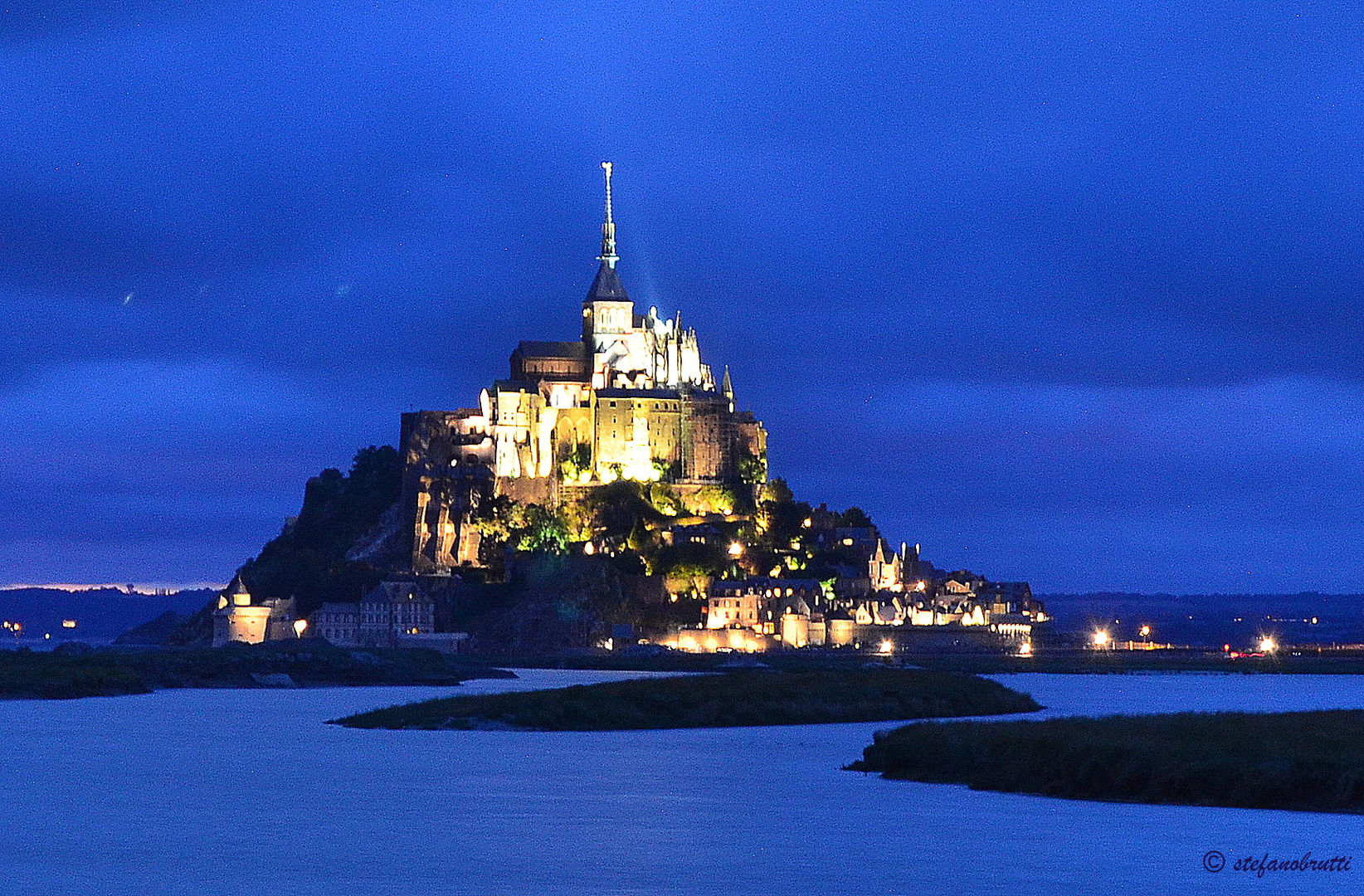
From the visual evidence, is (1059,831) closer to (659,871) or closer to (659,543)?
(659,871)

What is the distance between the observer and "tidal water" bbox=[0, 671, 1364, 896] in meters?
38.9

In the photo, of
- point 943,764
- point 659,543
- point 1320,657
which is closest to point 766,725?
point 943,764

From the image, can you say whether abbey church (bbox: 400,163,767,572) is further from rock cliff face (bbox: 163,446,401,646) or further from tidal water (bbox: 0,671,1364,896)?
tidal water (bbox: 0,671,1364,896)

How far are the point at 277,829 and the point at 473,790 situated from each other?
9.00 metres
